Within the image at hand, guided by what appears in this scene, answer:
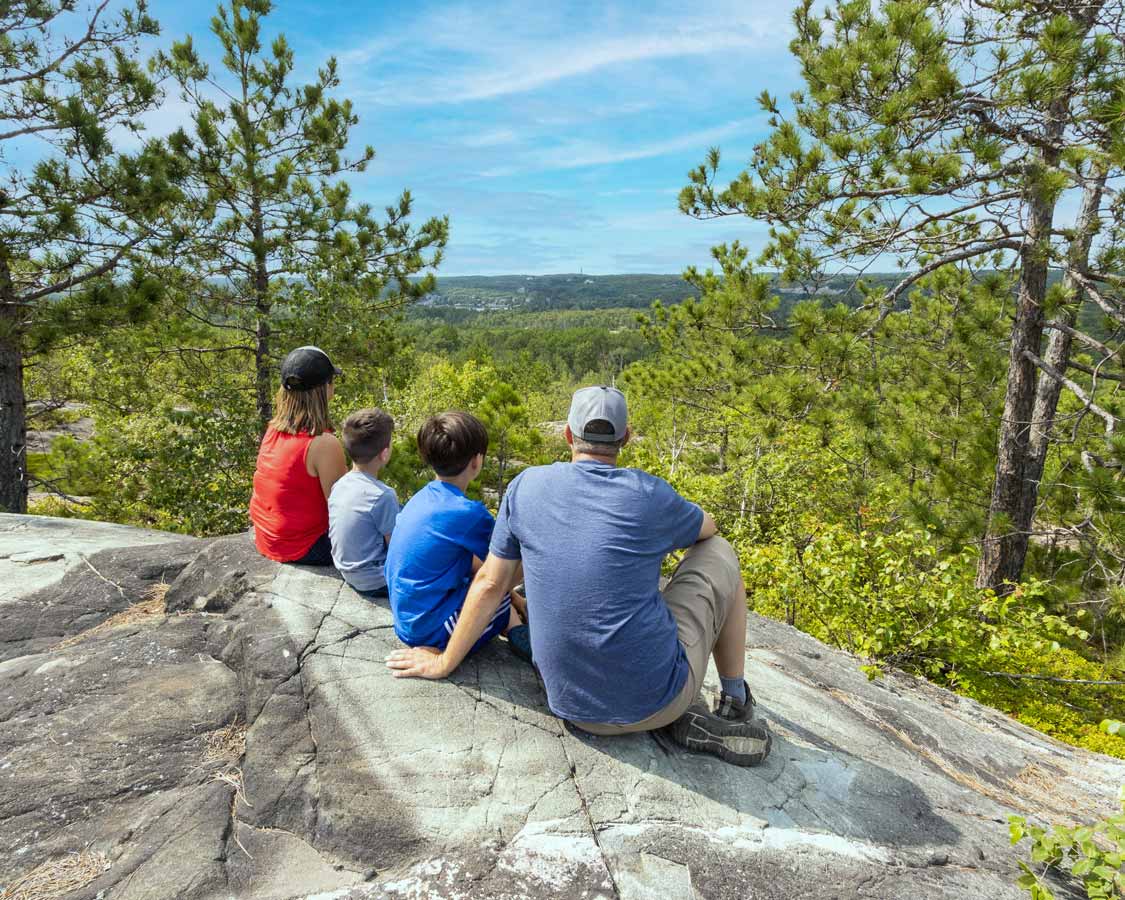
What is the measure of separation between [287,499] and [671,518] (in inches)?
94.9

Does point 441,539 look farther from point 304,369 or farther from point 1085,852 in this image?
point 1085,852

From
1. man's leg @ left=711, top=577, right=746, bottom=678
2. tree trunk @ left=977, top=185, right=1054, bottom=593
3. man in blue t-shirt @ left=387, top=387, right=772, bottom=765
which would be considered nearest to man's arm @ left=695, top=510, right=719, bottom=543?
man in blue t-shirt @ left=387, top=387, right=772, bottom=765

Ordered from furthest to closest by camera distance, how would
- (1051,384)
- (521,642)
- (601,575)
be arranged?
(1051,384), (521,642), (601,575)

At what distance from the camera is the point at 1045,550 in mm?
8500

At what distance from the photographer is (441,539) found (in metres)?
2.78

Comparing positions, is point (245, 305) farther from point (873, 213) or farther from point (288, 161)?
point (873, 213)

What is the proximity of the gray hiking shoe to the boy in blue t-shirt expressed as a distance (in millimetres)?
991

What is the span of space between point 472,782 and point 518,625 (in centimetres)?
89

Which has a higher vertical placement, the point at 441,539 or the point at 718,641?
the point at 441,539

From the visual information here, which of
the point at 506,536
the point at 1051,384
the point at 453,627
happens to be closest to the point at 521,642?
the point at 453,627

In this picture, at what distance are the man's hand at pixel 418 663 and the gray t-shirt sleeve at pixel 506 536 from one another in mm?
658

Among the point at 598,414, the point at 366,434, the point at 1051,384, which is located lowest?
the point at 366,434

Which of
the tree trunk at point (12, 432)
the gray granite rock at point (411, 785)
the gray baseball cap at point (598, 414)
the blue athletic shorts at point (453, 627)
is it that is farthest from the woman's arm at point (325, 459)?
the tree trunk at point (12, 432)

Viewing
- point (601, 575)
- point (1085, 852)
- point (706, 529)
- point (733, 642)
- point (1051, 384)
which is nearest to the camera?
point (1085, 852)
